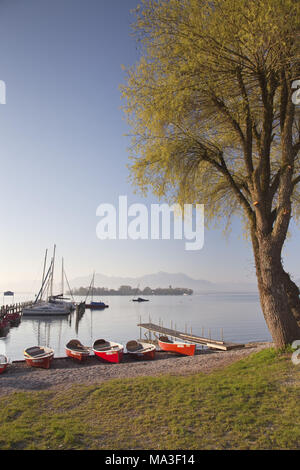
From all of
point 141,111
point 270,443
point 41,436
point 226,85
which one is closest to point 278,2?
point 226,85

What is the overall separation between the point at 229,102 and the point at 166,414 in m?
10.1

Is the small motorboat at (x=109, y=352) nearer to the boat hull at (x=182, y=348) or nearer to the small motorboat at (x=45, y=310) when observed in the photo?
the boat hull at (x=182, y=348)

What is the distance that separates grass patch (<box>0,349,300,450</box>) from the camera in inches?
219

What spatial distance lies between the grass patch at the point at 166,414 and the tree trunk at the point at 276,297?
100 centimetres

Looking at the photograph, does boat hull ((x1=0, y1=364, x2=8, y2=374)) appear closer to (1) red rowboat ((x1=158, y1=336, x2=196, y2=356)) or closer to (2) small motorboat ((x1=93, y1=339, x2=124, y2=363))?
(2) small motorboat ((x1=93, y1=339, x2=124, y2=363))

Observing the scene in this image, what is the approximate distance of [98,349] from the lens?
1656 centimetres

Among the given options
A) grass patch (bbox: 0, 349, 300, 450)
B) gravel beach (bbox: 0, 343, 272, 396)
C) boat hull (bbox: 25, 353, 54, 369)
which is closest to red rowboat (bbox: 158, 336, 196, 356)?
gravel beach (bbox: 0, 343, 272, 396)

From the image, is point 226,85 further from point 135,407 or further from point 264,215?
point 135,407

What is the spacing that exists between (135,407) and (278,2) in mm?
11078

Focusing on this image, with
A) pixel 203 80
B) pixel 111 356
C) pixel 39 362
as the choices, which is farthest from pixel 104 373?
pixel 203 80

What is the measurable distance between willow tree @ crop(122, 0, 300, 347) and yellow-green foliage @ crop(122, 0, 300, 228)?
0.11ft

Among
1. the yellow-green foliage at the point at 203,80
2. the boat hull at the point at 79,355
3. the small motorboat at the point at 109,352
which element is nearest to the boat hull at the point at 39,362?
the boat hull at the point at 79,355

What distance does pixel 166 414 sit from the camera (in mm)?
6613

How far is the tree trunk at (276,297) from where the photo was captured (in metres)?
9.93
